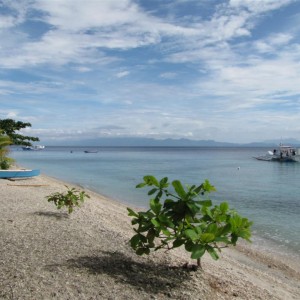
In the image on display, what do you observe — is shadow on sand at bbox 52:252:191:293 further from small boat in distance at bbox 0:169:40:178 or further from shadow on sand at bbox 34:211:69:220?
small boat in distance at bbox 0:169:40:178

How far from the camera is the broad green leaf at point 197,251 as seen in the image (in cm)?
425

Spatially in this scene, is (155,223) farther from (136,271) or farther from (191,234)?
(136,271)

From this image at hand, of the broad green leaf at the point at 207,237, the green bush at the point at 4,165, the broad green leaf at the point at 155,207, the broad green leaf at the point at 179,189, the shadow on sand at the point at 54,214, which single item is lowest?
the shadow on sand at the point at 54,214

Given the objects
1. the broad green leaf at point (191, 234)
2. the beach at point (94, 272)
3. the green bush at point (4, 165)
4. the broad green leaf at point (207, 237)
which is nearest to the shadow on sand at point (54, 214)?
the beach at point (94, 272)

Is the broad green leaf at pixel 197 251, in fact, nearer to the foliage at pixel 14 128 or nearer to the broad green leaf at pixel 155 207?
the broad green leaf at pixel 155 207

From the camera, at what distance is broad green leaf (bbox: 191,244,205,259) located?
4.25 meters

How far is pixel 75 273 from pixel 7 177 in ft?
55.9

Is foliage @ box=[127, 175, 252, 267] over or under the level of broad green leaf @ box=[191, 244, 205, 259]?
over

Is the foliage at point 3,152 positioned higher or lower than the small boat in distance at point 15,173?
higher

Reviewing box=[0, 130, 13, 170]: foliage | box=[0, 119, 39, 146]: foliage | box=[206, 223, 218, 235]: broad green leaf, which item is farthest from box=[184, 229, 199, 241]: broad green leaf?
box=[0, 119, 39, 146]: foliage

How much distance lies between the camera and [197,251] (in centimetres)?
431

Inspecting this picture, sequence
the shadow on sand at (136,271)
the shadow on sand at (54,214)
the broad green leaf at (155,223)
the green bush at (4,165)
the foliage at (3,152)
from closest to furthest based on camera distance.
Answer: the broad green leaf at (155,223) < the shadow on sand at (136,271) < the shadow on sand at (54,214) < the foliage at (3,152) < the green bush at (4,165)

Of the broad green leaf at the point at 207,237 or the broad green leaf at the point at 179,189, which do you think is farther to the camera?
the broad green leaf at the point at 179,189

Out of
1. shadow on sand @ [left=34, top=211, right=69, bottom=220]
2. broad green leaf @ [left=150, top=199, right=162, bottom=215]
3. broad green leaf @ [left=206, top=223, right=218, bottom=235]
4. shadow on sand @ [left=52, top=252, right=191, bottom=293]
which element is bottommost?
shadow on sand @ [left=52, top=252, right=191, bottom=293]
